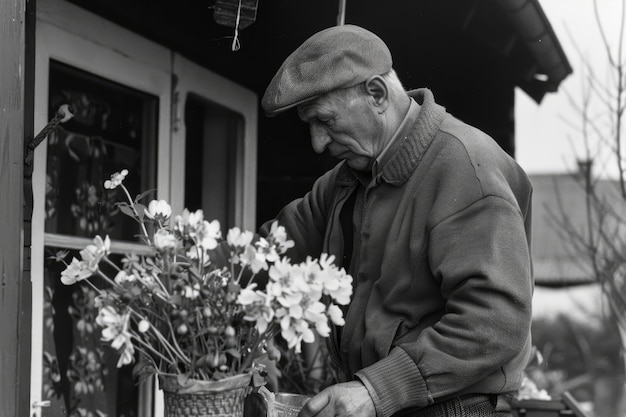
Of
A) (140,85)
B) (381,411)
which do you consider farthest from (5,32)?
(140,85)

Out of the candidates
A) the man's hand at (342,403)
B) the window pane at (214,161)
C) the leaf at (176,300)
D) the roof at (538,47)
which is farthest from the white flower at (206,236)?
the roof at (538,47)

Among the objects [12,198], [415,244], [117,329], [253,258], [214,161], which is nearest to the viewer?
[117,329]

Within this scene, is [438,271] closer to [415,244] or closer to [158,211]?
[415,244]

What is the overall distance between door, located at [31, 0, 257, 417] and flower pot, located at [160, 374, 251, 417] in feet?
3.89

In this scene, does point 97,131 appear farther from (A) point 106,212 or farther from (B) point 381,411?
(B) point 381,411

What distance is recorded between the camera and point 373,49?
93.8 inches

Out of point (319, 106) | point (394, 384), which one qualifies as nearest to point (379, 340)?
point (394, 384)

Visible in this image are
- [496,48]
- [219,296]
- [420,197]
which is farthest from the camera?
[496,48]

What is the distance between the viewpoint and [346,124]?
2.37 metres

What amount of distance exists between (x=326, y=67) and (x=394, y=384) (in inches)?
27.6

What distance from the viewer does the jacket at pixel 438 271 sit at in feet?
7.16

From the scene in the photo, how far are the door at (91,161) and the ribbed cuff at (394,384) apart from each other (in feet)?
3.92

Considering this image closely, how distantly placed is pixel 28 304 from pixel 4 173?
286 mm

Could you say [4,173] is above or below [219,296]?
above
